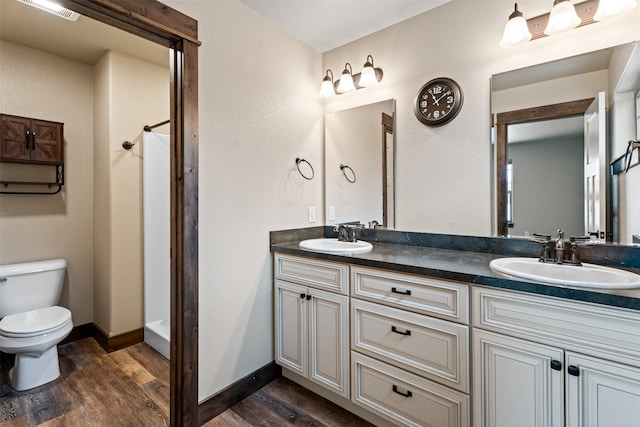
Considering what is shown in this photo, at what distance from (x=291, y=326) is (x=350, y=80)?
1.76 meters

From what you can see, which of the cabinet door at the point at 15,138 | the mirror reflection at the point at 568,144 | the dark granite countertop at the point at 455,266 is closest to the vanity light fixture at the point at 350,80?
the mirror reflection at the point at 568,144

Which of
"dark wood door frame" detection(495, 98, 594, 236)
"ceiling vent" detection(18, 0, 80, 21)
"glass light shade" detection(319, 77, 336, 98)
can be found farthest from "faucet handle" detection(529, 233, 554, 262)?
"ceiling vent" detection(18, 0, 80, 21)

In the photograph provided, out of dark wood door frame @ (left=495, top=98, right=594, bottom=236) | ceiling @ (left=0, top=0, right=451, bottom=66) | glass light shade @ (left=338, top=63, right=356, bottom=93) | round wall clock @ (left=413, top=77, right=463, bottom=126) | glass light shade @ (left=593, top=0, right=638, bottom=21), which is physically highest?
ceiling @ (left=0, top=0, right=451, bottom=66)

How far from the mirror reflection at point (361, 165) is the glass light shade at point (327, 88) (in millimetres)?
166

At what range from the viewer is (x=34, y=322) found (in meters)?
2.05

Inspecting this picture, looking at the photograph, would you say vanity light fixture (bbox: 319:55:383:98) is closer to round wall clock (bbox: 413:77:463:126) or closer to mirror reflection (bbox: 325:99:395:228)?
mirror reflection (bbox: 325:99:395:228)

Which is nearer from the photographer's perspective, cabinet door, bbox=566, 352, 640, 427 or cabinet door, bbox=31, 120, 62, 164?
cabinet door, bbox=566, 352, 640, 427

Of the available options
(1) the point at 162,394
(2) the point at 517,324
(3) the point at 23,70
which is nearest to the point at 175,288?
(1) the point at 162,394

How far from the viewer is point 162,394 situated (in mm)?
1937

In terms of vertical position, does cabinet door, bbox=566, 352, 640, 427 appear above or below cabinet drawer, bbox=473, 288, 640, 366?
below

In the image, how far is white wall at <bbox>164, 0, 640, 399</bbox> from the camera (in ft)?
5.56

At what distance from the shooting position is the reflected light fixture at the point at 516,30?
152 centimetres

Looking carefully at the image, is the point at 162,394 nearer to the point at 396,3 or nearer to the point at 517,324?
the point at 517,324

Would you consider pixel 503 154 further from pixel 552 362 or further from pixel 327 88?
pixel 327 88
